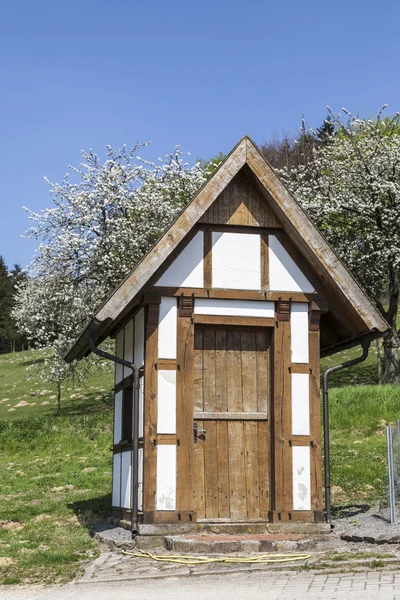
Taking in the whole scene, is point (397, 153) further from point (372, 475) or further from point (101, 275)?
point (372, 475)

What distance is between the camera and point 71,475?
19.3 m

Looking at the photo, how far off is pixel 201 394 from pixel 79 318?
21040 millimetres

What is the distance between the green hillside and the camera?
1105cm

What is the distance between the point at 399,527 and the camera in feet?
35.7

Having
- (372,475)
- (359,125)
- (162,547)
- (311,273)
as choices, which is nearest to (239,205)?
(311,273)

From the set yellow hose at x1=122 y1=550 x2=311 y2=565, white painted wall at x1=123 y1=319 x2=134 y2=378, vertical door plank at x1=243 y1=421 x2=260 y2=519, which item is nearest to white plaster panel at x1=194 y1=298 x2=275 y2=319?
white painted wall at x1=123 y1=319 x2=134 y2=378

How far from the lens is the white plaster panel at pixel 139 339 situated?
11.9m

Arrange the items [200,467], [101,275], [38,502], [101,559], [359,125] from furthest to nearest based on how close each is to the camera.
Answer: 1. [359,125]
2. [101,275]
3. [38,502]
4. [200,467]
5. [101,559]

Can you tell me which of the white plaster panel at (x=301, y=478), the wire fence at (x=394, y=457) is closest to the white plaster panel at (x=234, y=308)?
the white plaster panel at (x=301, y=478)

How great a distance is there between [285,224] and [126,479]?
457 centimetres

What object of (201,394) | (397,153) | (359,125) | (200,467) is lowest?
(200,467)

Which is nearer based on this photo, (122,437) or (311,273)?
(311,273)

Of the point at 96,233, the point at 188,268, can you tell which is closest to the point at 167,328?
the point at 188,268

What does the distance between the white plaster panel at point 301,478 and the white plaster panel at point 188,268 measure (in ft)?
9.27
